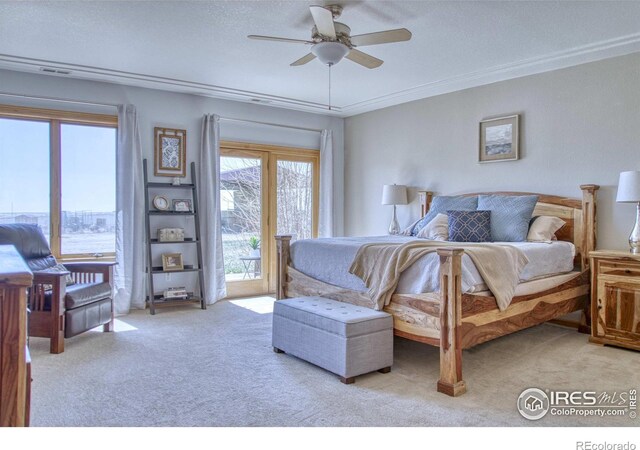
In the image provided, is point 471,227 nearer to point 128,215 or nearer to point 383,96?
point 383,96

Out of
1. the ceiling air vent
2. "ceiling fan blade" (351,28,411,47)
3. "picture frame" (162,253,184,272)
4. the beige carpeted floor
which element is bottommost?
the beige carpeted floor

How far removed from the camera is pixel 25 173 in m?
4.66

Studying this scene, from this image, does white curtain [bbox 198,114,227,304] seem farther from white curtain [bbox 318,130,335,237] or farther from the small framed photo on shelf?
white curtain [bbox 318,130,335,237]

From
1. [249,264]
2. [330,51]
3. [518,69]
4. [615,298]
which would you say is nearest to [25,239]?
[249,264]

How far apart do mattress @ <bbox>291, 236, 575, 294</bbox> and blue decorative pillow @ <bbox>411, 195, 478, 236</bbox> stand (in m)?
0.97

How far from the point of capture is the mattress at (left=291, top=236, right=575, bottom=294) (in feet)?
9.84

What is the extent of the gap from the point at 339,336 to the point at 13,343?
6.05ft

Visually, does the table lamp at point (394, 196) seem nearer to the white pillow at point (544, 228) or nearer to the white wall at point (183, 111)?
the white wall at point (183, 111)

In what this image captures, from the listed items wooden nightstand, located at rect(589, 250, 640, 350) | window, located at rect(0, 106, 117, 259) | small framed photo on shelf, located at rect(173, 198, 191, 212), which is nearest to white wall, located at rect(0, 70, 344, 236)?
window, located at rect(0, 106, 117, 259)

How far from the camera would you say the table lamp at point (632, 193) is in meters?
3.64

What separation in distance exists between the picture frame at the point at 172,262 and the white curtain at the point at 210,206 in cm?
29

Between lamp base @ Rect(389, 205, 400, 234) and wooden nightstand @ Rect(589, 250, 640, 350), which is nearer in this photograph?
wooden nightstand @ Rect(589, 250, 640, 350)

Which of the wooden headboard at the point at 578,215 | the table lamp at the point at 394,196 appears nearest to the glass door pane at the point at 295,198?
the table lamp at the point at 394,196

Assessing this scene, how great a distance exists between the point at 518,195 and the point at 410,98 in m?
1.93
